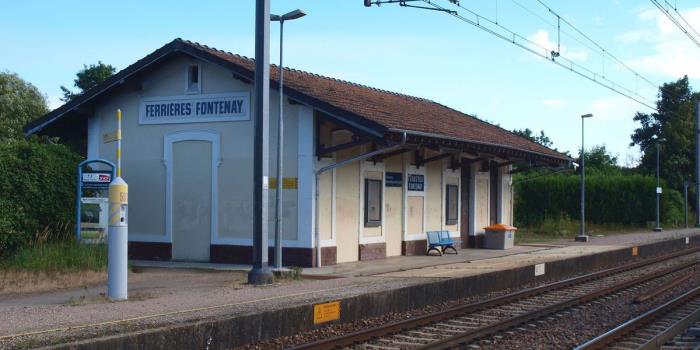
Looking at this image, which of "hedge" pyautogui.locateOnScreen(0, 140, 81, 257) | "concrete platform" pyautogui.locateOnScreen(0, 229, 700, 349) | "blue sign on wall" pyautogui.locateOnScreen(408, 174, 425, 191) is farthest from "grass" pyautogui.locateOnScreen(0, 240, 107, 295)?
"blue sign on wall" pyautogui.locateOnScreen(408, 174, 425, 191)

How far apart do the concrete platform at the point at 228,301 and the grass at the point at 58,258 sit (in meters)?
0.85

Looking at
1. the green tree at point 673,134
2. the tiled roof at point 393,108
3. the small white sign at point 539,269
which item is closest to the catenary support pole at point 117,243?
the tiled roof at point 393,108

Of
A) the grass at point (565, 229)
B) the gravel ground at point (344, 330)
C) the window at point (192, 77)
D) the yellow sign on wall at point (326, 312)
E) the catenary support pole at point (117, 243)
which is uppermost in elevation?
the window at point (192, 77)

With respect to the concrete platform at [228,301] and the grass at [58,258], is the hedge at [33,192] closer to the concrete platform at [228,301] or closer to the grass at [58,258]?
the grass at [58,258]

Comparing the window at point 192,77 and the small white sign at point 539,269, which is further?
the window at point 192,77

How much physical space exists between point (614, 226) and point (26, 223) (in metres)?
35.2

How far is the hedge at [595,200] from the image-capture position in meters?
43.7

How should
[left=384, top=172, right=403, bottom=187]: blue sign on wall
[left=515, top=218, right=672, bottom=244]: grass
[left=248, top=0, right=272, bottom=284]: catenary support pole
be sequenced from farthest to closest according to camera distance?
[left=515, top=218, right=672, bottom=244]: grass < [left=384, top=172, right=403, bottom=187]: blue sign on wall < [left=248, top=0, right=272, bottom=284]: catenary support pole

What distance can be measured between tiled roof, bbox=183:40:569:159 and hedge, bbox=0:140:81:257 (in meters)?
4.15

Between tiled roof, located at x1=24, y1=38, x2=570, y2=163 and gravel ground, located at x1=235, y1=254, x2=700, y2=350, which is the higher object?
tiled roof, located at x1=24, y1=38, x2=570, y2=163

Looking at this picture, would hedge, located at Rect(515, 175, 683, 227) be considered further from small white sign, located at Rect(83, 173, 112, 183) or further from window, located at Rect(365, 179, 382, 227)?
small white sign, located at Rect(83, 173, 112, 183)

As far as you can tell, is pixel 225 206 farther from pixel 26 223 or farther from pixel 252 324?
pixel 252 324

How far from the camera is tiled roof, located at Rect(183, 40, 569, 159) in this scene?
1809cm

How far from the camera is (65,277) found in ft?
46.9
